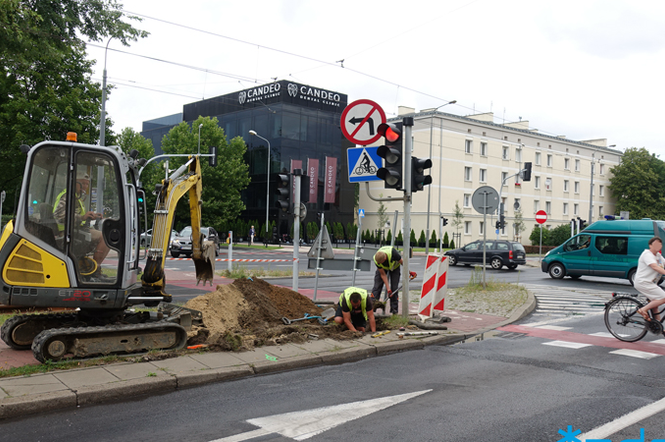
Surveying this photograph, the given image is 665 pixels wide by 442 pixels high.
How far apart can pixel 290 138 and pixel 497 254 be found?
2973 cm

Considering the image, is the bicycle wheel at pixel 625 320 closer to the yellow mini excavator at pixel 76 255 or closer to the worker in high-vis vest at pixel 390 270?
the worker in high-vis vest at pixel 390 270

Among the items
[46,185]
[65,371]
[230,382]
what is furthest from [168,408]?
[46,185]

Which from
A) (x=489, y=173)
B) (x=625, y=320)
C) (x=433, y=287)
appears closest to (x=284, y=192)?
(x=433, y=287)

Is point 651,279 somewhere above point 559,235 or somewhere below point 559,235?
below

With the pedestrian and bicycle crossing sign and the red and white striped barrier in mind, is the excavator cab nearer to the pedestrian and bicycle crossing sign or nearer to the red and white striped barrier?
the pedestrian and bicycle crossing sign

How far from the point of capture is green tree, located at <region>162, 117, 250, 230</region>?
156 feet

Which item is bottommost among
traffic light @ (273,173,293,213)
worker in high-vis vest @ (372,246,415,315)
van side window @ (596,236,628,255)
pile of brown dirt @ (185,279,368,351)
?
pile of brown dirt @ (185,279,368,351)

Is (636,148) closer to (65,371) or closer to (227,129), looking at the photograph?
(227,129)

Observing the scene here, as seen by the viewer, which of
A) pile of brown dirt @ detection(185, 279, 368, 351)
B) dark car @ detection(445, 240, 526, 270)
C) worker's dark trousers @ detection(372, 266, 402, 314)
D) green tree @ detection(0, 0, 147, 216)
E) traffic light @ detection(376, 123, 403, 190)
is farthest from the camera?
dark car @ detection(445, 240, 526, 270)

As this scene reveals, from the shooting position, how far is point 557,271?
22438 mm

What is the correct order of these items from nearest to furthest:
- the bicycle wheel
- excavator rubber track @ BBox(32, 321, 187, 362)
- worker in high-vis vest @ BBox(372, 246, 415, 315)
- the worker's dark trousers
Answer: excavator rubber track @ BBox(32, 321, 187, 362) < the bicycle wheel < worker in high-vis vest @ BBox(372, 246, 415, 315) < the worker's dark trousers

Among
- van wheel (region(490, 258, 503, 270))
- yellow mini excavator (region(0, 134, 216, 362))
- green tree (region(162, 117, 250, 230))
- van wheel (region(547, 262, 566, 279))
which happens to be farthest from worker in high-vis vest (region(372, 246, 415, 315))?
green tree (region(162, 117, 250, 230))

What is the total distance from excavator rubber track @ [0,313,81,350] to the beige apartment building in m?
44.1

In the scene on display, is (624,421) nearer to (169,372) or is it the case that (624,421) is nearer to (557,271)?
(169,372)
